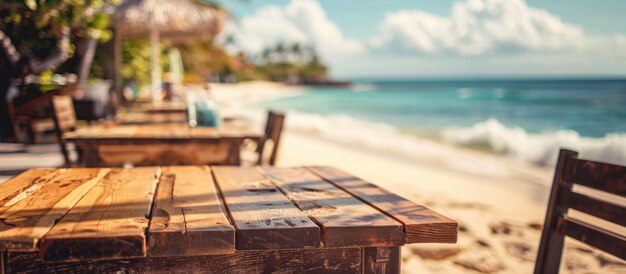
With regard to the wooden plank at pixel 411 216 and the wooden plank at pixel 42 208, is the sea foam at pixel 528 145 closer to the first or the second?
the wooden plank at pixel 411 216

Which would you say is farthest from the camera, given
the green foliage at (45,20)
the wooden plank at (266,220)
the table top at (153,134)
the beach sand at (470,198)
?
the green foliage at (45,20)

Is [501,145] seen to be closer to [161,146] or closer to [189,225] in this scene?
[161,146]

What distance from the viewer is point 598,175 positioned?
147cm

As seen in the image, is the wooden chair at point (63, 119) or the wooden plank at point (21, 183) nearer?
the wooden plank at point (21, 183)

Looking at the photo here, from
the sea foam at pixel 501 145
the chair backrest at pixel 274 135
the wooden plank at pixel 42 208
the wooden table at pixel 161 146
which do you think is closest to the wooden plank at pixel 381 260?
the wooden plank at pixel 42 208

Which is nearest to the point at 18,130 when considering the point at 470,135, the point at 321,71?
the point at 470,135

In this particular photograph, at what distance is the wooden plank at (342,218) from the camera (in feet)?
3.74

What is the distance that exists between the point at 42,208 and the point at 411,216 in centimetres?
82

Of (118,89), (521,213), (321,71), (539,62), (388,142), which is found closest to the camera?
(521,213)

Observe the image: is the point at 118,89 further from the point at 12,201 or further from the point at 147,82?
the point at 12,201

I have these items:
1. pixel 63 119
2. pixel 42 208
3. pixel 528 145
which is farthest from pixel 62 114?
pixel 528 145

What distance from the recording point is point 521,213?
4.86 m

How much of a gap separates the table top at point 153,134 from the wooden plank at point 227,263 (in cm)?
162

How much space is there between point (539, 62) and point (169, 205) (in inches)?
2261
